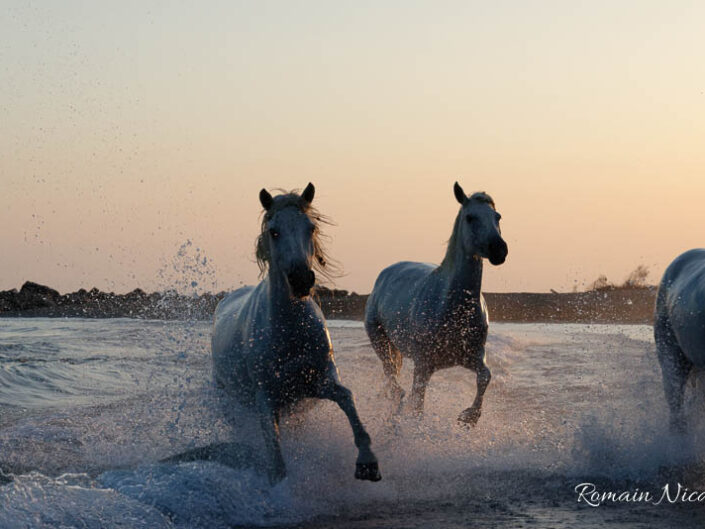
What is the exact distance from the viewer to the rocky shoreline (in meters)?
25.4

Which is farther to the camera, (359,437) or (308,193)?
(308,193)

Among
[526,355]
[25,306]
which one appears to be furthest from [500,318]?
[25,306]

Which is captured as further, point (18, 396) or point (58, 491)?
point (18, 396)

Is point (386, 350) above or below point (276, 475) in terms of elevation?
above

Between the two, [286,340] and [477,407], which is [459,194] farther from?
[286,340]

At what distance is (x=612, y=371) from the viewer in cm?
1234

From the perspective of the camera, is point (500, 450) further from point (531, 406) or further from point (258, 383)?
point (531, 406)

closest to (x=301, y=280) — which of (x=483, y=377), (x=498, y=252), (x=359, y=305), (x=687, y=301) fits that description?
(x=498, y=252)

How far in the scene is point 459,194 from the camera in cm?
766

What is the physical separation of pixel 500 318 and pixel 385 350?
57.7 ft

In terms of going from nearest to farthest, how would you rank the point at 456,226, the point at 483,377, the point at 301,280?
the point at 301,280, the point at 483,377, the point at 456,226

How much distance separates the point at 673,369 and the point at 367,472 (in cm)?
315

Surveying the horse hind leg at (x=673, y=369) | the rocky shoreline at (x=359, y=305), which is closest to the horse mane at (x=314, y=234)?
the horse hind leg at (x=673, y=369)

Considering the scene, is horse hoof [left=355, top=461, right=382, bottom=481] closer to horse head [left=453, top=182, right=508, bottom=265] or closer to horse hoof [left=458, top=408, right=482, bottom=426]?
horse hoof [left=458, top=408, right=482, bottom=426]
